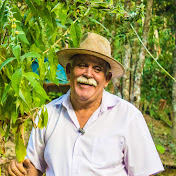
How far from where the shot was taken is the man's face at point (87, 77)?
218cm

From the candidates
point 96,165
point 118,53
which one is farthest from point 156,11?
point 96,165

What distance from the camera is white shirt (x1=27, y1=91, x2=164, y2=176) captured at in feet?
6.96

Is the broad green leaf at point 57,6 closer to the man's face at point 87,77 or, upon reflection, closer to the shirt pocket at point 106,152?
the man's face at point 87,77

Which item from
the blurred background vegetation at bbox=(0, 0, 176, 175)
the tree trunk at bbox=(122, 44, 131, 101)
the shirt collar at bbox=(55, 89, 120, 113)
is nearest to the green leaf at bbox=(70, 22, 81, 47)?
the blurred background vegetation at bbox=(0, 0, 176, 175)

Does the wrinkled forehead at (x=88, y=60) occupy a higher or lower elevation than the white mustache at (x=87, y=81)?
higher

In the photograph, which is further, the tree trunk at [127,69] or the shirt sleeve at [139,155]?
the tree trunk at [127,69]

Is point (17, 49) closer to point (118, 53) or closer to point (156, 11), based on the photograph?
point (118, 53)

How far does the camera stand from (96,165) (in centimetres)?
211

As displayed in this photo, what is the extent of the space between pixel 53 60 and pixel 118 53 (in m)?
3.01

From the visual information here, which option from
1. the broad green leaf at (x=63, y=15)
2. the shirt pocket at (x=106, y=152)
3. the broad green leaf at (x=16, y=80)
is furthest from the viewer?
the shirt pocket at (x=106, y=152)

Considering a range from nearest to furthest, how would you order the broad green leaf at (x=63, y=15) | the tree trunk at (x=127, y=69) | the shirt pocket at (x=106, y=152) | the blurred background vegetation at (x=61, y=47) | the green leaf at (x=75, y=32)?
the blurred background vegetation at (x=61, y=47) → the broad green leaf at (x=63, y=15) → the green leaf at (x=75, y=32) → the shirt pocket at (x=106, y=152) → the tree trunk at (x=127, y=69)

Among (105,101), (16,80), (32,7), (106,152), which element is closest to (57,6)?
(32,7)

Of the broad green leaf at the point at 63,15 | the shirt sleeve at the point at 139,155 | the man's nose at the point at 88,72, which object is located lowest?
the shirt sleeve at the point at 139,155

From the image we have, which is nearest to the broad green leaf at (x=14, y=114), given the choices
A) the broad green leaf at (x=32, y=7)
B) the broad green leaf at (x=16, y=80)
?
the broad green leaf at (x=16, y=80)
